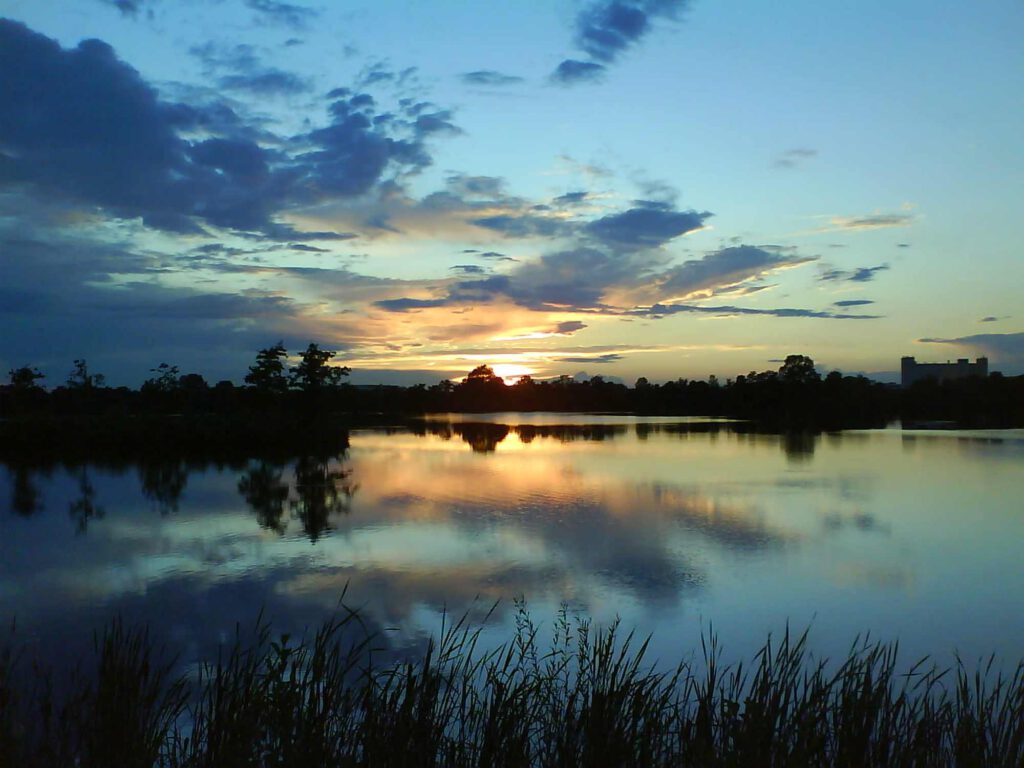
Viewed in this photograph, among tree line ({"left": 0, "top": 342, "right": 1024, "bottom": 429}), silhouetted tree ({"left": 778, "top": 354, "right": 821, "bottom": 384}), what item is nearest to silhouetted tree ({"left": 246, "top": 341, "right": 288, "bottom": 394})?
tree line ({"left": 0, "top": 342, "right": 1024, "bottom": 429})

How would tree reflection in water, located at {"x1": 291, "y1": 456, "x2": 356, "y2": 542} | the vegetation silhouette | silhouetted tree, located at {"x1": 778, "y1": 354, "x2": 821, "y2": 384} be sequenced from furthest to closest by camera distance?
silhouetted tree, located at {"x1": 778, "y1": 354, "x2": 821, "y2": 384} → the vegetation silhouette → tree reflection in water, located at {"x1": 291, "y1": 456, "x2": 356, "y2": 542}

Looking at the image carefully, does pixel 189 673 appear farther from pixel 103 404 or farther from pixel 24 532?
pixel 103 404

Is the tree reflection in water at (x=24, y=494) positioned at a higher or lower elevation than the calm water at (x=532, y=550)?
higher

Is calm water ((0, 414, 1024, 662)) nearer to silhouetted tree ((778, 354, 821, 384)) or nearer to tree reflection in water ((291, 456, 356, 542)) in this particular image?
tree reflection in water ((291, 456, 356, 542))

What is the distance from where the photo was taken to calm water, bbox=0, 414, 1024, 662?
320 inches

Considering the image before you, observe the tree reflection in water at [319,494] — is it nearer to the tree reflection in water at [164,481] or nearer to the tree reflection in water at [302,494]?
the tree reflection in water at [302,494]

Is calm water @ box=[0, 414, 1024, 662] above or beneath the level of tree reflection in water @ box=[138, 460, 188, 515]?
beneath

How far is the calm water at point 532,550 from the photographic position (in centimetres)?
814

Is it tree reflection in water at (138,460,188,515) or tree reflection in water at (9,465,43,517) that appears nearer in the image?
tree reflection in water at (9,465,43,517)

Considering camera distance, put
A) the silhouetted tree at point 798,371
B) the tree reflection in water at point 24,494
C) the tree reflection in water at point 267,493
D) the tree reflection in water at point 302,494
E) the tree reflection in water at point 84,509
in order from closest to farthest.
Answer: the tree reflection in water at point 84,509 → the tree reflection in water at point 302,494 → the tree reflection in water at point 267,493 → the tree reflection in water at point 24,494 → the silhouetted tree at point 798,371

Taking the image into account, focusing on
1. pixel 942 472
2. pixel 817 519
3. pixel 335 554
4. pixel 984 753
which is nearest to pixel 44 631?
pixel 335 554

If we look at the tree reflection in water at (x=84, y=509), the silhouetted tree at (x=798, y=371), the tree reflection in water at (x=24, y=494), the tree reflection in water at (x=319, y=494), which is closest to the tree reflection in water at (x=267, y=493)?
the tree reflection in water at (x=319, y=494)

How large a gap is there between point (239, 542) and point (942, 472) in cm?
1834

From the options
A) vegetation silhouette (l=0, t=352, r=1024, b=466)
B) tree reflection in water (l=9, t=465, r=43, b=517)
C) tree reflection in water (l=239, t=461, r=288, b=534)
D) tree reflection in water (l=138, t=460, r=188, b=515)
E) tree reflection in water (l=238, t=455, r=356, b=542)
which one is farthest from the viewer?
vegetation silhouette (l=0, t=352, r=1024, b=466)
